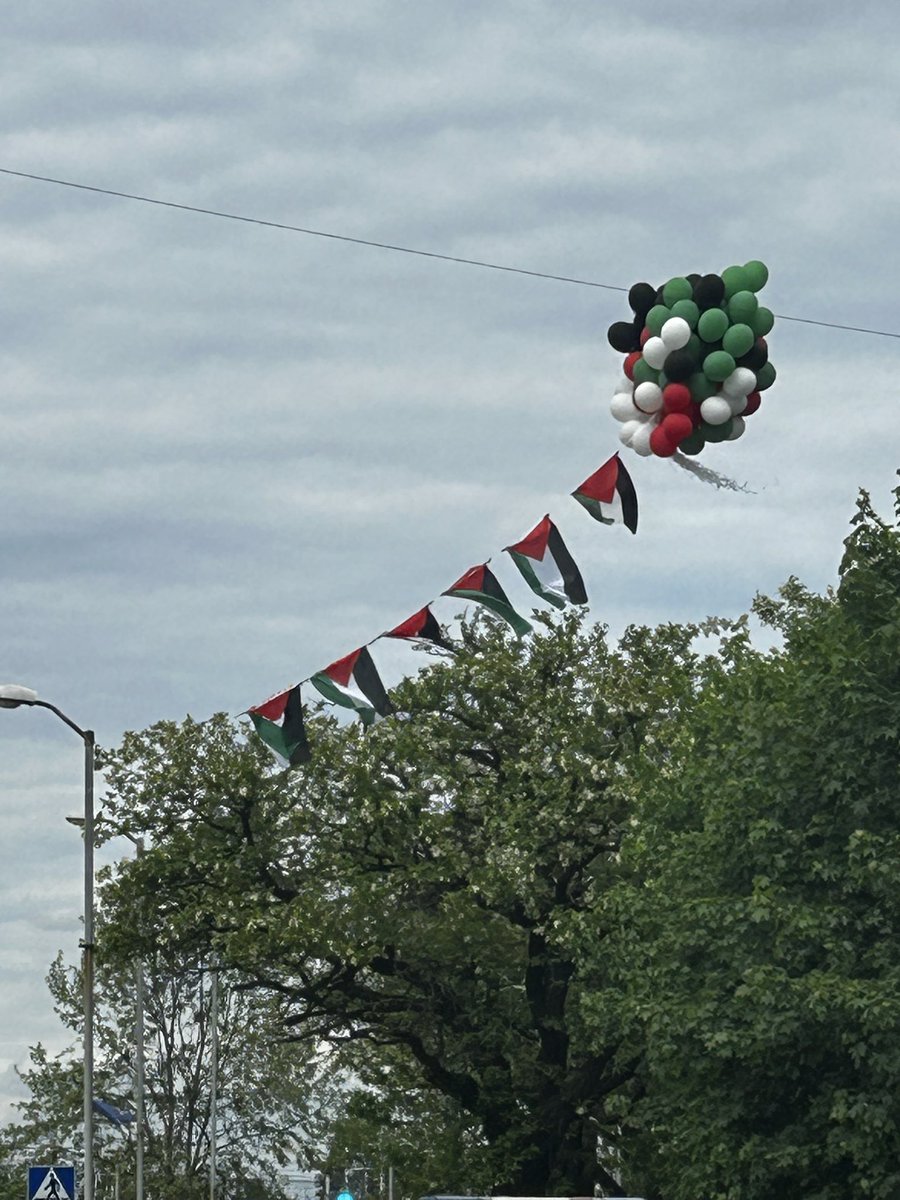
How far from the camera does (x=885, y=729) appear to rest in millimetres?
27734

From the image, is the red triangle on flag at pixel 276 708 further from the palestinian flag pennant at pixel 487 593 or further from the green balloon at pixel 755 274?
the green balloon at pixel 755 274

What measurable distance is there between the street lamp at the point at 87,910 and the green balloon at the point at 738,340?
13.5 m

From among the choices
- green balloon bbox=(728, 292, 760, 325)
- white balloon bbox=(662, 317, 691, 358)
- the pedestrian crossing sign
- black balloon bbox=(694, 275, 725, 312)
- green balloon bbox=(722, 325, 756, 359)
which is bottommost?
the pedestrian crossing sign

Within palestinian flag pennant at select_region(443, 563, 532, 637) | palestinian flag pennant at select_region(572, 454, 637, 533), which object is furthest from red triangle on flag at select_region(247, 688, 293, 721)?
palestinian flag pennant at select_region(572, 454, 637, 533)

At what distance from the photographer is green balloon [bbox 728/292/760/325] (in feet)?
60.6

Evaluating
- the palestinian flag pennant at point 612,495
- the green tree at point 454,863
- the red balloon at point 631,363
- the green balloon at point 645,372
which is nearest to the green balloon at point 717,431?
the green balloon at point 645,372

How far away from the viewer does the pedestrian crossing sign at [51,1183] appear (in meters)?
26.0

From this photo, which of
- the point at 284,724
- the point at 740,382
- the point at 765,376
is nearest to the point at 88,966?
the point at 284,724

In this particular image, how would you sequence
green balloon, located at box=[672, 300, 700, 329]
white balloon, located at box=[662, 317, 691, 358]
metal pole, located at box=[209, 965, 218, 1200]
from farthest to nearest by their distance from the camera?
1. metal pole, located at box=[209, 965, 218, 1200]
2. green balloon, located at box=[672, 300, 700, 329]
3. white balloon, located at box=[662, 317, 691, 358]

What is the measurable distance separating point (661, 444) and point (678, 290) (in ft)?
4.76

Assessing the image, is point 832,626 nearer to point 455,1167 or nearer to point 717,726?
point 717,726

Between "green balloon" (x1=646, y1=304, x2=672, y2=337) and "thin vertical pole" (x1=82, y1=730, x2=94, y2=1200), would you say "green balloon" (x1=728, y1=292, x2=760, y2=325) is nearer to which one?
"green balloon" (x1=646, y1=304, x2=672, y2=337)

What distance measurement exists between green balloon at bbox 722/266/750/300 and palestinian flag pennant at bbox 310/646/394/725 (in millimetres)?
6484

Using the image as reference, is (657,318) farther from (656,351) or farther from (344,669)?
(344,669)
